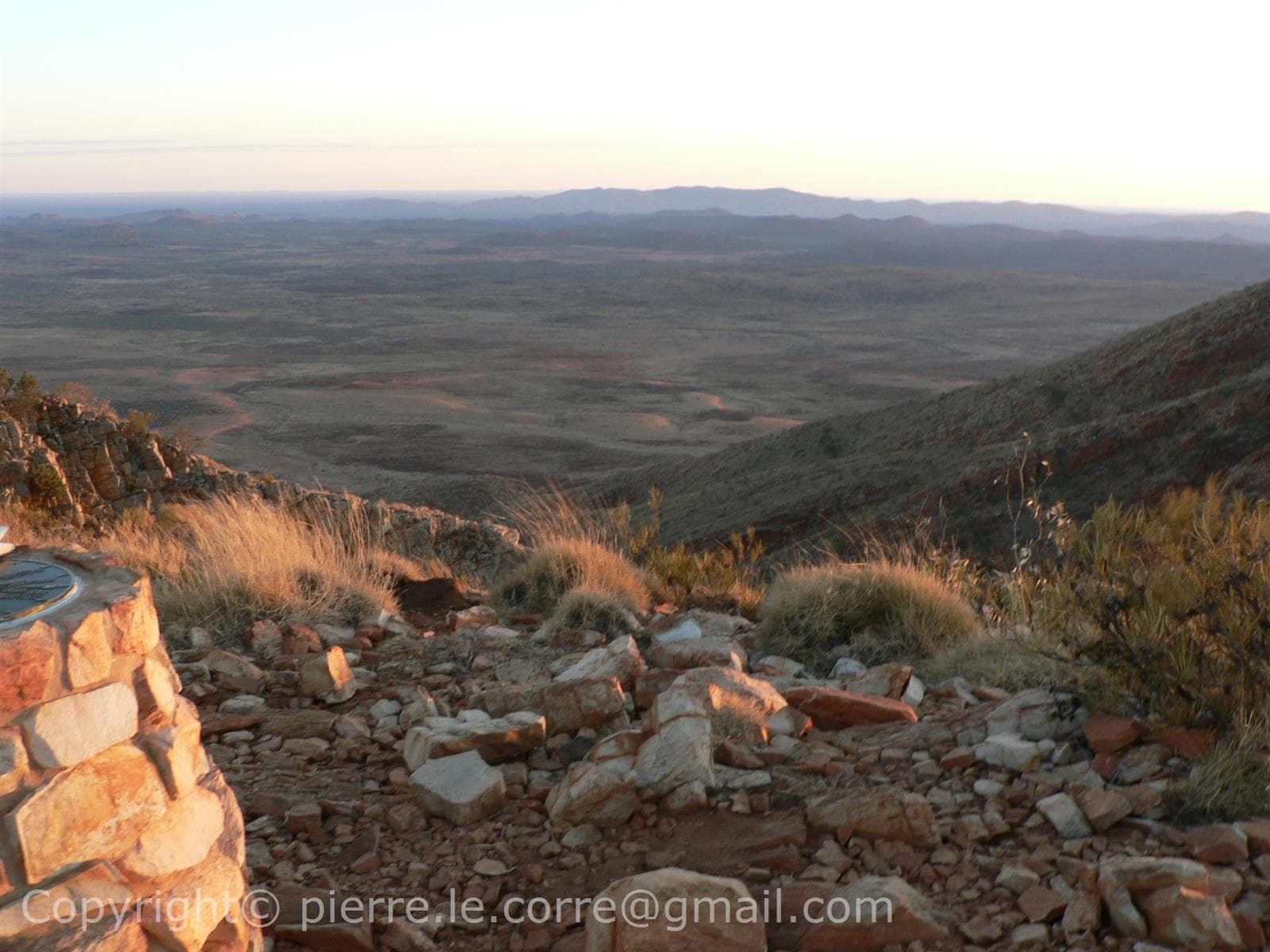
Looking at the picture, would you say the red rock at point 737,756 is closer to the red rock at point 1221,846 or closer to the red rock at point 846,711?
the red rock at point 846,711

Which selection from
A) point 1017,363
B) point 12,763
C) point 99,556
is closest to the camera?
point 12,763

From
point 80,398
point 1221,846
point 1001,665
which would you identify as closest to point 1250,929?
point 1221,846

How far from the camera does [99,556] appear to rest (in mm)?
3205

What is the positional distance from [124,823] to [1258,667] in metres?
3.73

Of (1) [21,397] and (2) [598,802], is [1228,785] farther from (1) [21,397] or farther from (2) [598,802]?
(1) [21,397]

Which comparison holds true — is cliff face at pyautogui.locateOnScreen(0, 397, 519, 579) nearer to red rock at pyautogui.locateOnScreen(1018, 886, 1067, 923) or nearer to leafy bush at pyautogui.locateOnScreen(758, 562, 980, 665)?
leafy bush at pyautogui.locateOnScreen(758, 562, 980, 665)

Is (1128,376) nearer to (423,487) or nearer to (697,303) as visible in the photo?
(423,487)

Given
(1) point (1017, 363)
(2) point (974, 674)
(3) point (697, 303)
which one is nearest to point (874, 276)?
(3) point (697, 303)

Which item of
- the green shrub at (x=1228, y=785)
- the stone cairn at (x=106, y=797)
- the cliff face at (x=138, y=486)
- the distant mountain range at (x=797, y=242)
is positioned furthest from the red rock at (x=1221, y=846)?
the distant mountain range at (x=797, y=242)

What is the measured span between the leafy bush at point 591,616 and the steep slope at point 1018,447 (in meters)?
8.37

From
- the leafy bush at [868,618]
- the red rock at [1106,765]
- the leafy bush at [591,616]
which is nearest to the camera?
the red rock at [1106,765]

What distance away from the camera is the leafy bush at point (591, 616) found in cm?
639

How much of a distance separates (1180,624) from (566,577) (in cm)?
408

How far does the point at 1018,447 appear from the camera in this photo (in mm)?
18016
